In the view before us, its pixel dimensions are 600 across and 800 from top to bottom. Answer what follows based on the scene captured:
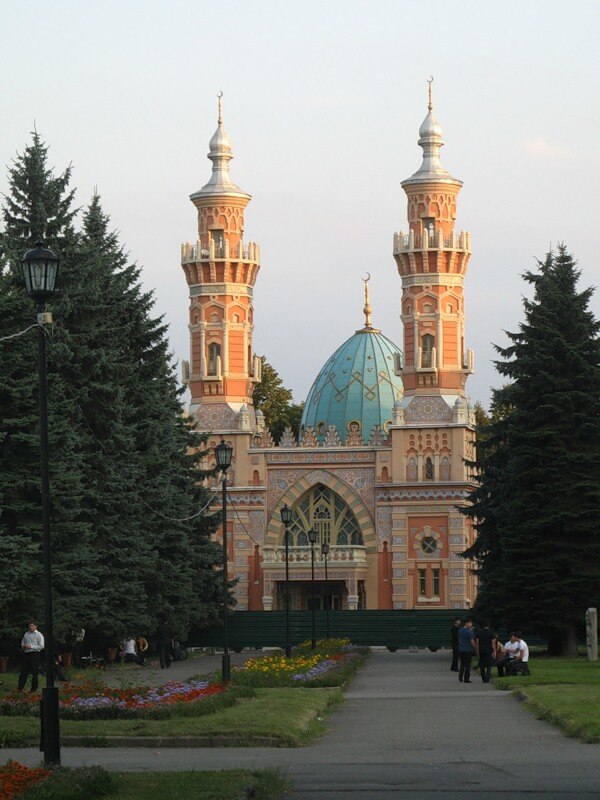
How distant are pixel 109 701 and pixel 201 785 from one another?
9.37m

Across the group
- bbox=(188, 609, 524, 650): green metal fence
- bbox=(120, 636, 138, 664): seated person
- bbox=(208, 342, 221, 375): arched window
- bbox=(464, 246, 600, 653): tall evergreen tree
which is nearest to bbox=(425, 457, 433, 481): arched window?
bbox=(208, 342, 221, 375): arched window

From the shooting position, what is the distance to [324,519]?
86688 mm

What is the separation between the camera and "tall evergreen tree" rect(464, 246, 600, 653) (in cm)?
4872

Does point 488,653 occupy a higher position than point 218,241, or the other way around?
point 218,241

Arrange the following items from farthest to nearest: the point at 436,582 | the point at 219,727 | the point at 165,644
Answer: the point at 436,582 < the point at 165,644 < the point at 219,727

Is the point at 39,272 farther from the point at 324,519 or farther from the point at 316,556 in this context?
the point at 324,519

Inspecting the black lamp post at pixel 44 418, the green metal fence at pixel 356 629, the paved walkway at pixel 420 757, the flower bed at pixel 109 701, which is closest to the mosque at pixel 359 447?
the green metal fence at pixel 356 629

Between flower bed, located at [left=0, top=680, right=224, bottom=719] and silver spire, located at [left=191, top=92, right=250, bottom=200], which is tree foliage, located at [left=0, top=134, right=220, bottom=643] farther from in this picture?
silver spire, located at [left=191, top=92, right=250, bottom=200]

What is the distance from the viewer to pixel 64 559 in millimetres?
40094

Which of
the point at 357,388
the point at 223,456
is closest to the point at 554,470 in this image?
the point at 223,456

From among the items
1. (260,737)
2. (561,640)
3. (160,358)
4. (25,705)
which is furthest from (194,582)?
(260,737)

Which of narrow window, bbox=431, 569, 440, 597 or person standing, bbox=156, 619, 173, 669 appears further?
narrow window, bbox=431, 569, 440, 597

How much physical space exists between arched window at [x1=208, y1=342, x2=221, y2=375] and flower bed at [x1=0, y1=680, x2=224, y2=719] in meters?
59.8

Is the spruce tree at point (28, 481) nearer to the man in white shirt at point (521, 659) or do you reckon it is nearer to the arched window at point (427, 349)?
the man in white shirt at point (521, 659)
